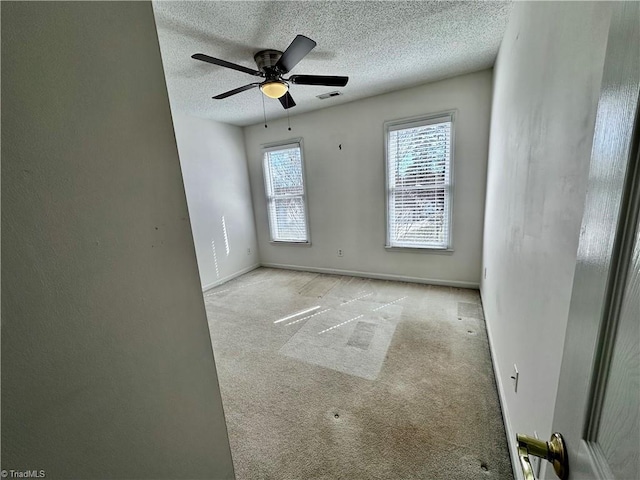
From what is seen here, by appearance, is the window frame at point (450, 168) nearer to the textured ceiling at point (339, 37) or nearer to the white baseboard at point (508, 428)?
the textured ceiling at point (339, 37)

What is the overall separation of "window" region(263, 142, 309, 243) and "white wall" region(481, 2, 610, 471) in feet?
9.96

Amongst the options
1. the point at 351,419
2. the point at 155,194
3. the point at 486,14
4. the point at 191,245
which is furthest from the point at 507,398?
the point at 486,14

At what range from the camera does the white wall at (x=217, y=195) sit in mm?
3701

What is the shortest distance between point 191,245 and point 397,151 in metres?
3.22

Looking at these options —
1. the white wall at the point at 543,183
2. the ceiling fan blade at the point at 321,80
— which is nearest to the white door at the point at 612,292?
the white wall at the point at 543,183

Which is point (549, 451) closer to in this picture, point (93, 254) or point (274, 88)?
point (93, 254)

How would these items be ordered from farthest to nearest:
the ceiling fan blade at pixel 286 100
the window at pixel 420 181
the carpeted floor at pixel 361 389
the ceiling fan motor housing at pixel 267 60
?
the window at pixel 420 181 → the ceiling fan blade at pixel 286 100 → the ceiling fan motor housing at pixel 267 60 → the carpeted floor at pixel 361 389

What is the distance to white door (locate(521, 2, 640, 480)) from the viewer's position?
1.06 ft

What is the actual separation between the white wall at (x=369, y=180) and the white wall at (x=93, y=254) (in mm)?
3189

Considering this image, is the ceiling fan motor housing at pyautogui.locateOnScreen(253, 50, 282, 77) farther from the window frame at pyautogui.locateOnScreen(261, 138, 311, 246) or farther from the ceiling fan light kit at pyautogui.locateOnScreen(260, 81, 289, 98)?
the window frame at pyautogui.locateOnScreen(261, 138, 311, 246)

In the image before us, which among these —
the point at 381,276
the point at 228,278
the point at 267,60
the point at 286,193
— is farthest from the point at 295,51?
the point at 228,278

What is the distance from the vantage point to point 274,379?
196cm

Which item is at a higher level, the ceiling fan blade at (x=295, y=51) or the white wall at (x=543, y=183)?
the ceiling fan blade at (x=295, y=51)

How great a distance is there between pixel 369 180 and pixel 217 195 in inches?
94.4
